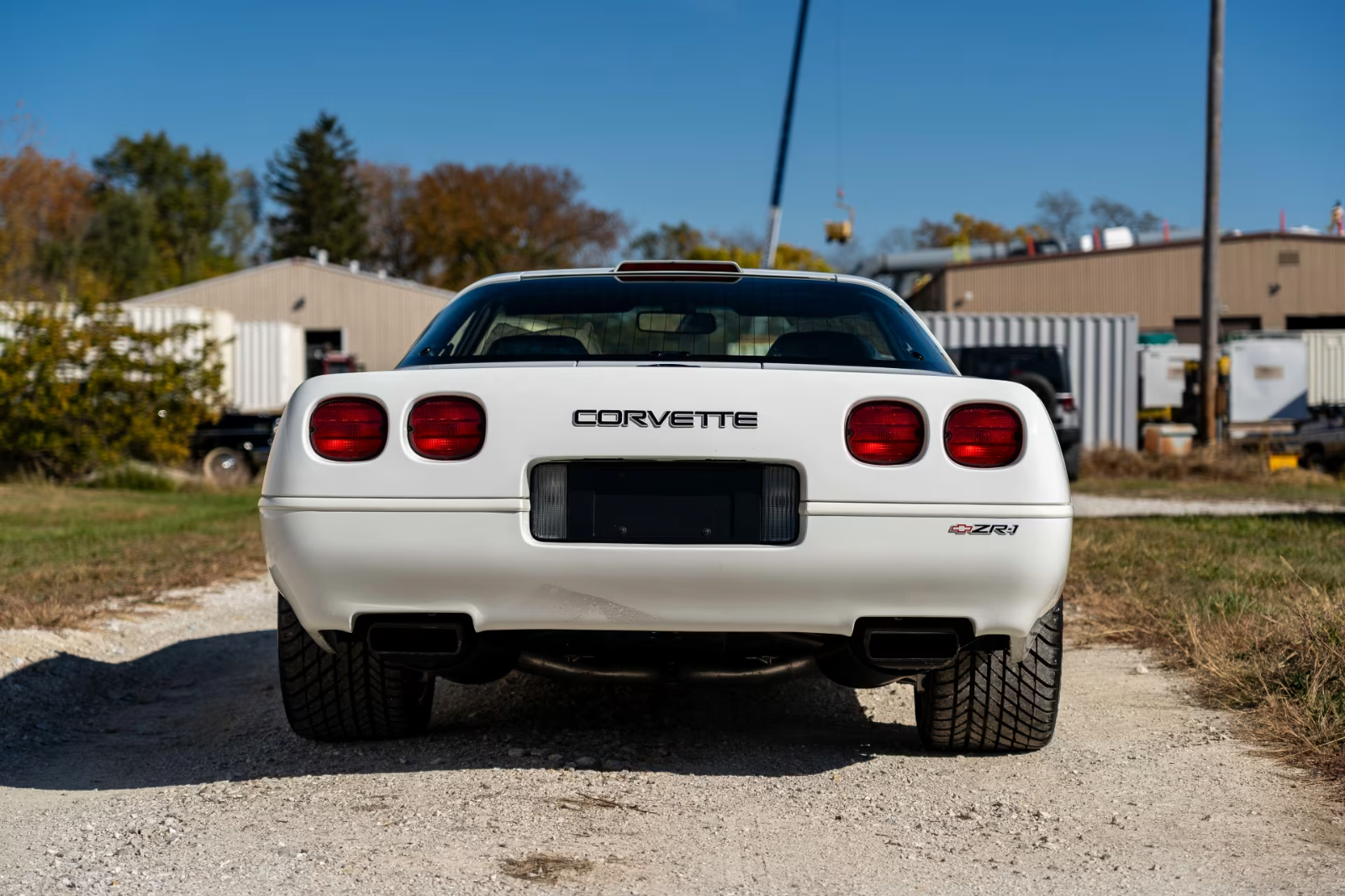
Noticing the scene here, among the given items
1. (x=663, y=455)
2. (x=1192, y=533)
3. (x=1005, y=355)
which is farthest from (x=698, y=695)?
(x=1005, y=355)

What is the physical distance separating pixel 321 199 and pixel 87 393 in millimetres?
56408

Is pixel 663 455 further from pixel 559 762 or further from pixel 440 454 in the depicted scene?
pixel 559 762

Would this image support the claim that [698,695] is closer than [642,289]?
No

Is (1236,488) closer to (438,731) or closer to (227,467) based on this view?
(227,467)

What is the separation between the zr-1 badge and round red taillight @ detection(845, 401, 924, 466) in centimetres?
20

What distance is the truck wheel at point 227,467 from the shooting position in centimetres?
1722

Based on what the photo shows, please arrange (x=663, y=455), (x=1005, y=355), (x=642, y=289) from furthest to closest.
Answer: (x=1005, y=355) → (x=642, y=289) → (x=663, y=455)

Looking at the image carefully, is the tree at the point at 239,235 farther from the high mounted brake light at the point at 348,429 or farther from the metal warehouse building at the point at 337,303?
the high mounted brake light at the point at 348,429

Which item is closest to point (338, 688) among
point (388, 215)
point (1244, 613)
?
point (1244, 613)

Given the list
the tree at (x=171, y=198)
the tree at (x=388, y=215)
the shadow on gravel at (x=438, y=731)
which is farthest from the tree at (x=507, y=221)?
the shadow on gravel at (x=438, y=731)

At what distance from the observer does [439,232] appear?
207ft

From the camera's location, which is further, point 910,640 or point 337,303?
point 337,303

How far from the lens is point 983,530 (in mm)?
3172

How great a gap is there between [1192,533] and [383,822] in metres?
7.56
